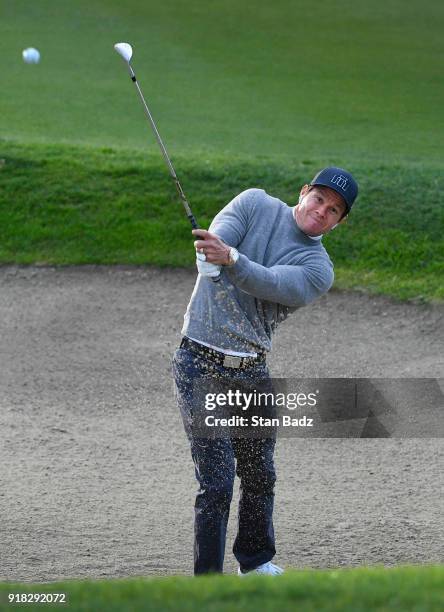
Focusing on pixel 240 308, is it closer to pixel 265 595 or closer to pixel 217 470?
pixel 217 470

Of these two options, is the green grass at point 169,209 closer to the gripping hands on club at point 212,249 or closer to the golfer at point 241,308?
the golfer at point 241,308

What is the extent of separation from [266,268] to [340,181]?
595 millimetres

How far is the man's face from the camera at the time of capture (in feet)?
18.2

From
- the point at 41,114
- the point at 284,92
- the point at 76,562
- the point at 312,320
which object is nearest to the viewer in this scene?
the point at 76,562

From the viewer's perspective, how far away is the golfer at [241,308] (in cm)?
545

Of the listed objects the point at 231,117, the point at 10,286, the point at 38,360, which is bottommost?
the point at 38,360

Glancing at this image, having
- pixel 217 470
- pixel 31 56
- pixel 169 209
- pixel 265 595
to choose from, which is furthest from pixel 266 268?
pixel 31 56

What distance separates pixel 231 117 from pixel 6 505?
8309 millimetres

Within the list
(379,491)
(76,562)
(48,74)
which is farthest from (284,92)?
(76,562)

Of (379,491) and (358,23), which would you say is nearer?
(379,491)

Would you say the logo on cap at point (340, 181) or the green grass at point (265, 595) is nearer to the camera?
the green grass at point (265, 595)

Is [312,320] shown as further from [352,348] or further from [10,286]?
[10,286]

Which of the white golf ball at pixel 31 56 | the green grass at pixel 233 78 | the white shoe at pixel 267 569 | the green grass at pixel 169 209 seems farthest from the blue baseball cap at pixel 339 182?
the white golf ball at pixel 31 56

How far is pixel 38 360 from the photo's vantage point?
31.3ft
